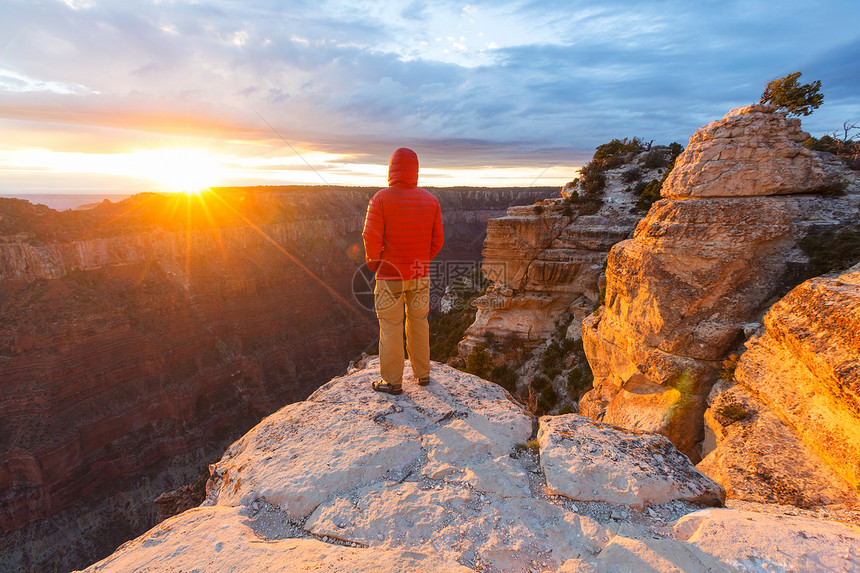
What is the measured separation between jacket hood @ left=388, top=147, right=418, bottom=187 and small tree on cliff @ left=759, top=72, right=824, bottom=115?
9.86 m

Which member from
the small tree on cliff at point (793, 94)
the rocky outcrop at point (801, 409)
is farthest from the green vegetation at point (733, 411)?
the small tree on cliff at point (793, 94)

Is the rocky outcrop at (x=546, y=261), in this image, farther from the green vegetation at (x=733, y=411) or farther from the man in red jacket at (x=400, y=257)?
the man in red jacket at (x=400, y=257)

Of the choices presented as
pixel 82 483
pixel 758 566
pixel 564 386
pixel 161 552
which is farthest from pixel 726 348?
pixel 82 483

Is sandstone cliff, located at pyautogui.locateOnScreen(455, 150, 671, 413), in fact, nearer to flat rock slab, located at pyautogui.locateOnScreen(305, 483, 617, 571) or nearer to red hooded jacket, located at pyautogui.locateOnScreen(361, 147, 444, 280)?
red hooded jacket, located at pyautogui.locateOnScreen(361, 147, 444, 280)

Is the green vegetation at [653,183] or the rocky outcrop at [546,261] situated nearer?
the green vegetation at [653,183]

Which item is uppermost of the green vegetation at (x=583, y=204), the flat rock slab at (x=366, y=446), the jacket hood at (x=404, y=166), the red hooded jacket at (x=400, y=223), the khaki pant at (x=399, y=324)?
the green vegetation at (x=583, y=204)

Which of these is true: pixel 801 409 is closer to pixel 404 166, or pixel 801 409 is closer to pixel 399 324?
pixel 399 324

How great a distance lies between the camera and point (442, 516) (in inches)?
86.5

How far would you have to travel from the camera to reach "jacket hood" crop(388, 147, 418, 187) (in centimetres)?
373

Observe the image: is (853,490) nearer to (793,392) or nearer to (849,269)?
(793,392)

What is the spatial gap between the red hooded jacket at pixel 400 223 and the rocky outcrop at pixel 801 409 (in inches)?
157

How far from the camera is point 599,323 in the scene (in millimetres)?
9328

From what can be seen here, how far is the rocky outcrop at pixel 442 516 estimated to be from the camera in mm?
1845

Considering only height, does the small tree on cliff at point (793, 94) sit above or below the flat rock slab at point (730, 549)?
above
